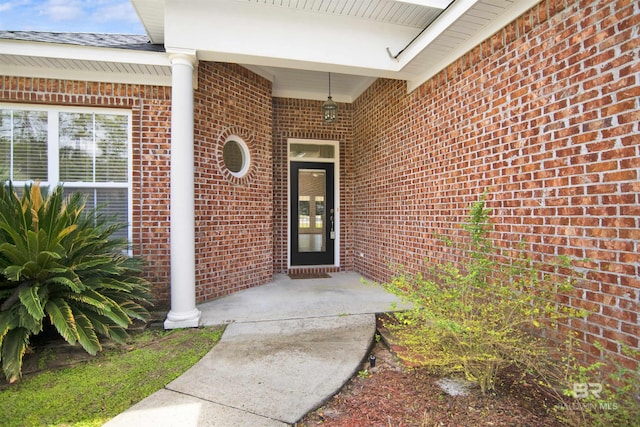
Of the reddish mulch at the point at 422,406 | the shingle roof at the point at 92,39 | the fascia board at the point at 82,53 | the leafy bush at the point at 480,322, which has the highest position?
the shingle roof at the point at 92,39

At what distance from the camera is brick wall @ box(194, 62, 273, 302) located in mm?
4445

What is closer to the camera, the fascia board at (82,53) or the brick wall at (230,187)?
the fascia board at (82,53)

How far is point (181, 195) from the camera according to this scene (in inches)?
137

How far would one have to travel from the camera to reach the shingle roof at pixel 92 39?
147 inches

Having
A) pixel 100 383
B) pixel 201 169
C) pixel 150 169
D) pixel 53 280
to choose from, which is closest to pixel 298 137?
pixel 201 169

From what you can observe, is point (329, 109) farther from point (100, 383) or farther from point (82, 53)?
point (100, 383)

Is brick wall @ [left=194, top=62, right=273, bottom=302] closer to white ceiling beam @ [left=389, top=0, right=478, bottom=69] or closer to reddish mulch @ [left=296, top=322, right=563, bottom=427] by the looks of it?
white ceiling beam @ [left=389, top=0, right=478, bottom=69]

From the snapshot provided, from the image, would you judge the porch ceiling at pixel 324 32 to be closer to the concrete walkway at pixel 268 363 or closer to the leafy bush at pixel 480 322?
the leafy bush at pixel 480 322

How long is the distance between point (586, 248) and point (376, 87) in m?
4.23

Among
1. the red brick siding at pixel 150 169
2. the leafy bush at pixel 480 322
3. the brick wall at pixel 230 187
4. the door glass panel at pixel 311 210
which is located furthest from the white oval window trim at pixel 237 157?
the leafy bush at pixel 480 322

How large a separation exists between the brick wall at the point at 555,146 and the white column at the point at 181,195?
282cm

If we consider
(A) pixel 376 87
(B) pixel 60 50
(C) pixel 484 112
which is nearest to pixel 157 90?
(B) pixel 60 50

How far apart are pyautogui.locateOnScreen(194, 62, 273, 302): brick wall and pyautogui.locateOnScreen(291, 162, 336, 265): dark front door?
0.89 m

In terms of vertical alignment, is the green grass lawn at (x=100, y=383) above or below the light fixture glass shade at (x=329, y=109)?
below
